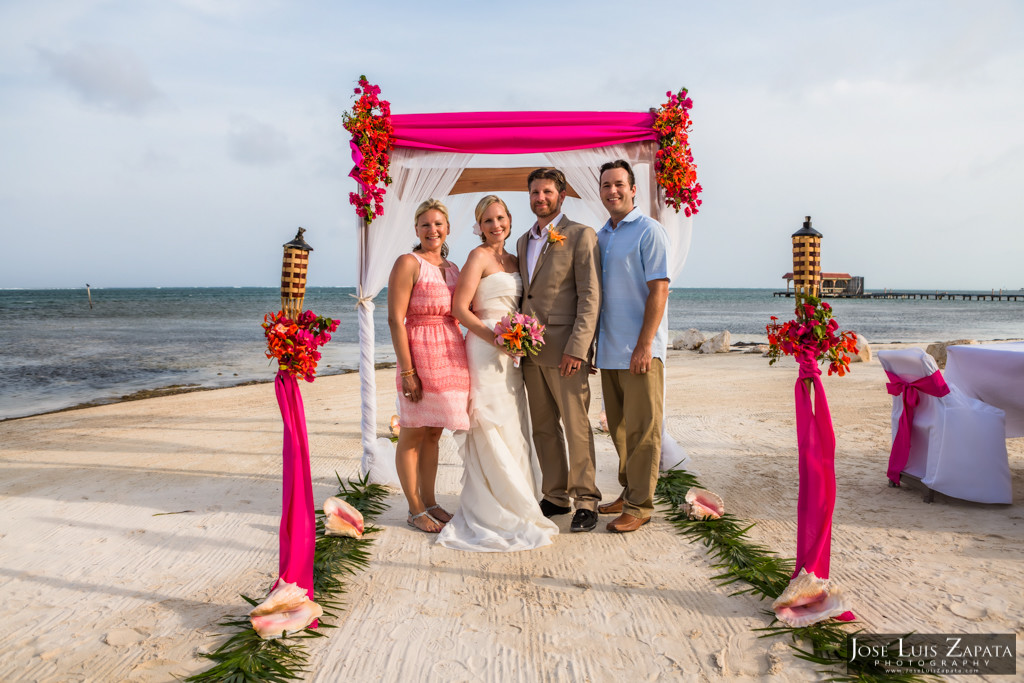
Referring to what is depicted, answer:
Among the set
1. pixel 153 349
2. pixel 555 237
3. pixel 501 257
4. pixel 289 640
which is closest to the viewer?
pixel 289 640

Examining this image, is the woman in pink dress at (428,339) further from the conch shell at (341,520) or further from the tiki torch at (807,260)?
the tiki torch at (807,260)

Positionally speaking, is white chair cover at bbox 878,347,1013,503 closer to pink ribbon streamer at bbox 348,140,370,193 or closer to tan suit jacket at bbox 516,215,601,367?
tan suit jacket at bbox 516,215,601,367

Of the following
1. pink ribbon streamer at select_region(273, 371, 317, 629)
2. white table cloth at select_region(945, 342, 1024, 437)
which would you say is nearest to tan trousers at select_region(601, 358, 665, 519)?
pink ribbon streamer at select_region(273, 371, 317, 629)

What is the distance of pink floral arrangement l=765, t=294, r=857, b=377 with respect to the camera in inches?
113

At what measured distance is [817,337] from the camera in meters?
2.88

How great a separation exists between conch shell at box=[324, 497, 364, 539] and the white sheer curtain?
1134 millimetres

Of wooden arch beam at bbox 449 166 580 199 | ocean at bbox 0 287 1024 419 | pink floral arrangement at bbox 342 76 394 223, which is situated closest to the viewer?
pink floral arrangement at bbox 342 76 394 223

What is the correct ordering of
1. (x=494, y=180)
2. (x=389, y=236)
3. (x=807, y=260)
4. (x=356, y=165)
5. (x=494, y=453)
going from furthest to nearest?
(x=494, y=180)
(x=389, y=236)
(x=356, y=165)
(x=494, y=453)
(x=807, y=260)

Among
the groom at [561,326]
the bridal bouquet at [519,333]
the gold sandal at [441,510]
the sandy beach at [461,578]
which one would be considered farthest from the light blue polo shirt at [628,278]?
the gold sandal at [441,510]

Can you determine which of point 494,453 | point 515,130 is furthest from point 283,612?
point 515,130

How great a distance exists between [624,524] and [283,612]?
2.13m

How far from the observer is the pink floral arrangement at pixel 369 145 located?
193 inches

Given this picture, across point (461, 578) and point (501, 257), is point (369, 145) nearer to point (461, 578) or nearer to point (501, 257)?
point (501, 257)

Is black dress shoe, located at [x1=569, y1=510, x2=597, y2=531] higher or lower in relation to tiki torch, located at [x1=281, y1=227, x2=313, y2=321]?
lower
